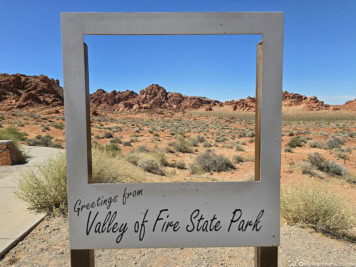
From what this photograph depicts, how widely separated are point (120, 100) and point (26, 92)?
1585 inches

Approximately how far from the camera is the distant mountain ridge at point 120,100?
71.4 metres

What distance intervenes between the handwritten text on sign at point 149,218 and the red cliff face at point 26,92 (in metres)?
77.2

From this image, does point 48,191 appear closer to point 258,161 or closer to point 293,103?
point 258,161

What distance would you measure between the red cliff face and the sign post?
253ft

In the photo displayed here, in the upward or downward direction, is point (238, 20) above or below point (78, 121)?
above

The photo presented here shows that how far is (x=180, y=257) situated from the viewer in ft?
11.1

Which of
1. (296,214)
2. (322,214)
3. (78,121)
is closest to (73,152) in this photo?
(78,121)

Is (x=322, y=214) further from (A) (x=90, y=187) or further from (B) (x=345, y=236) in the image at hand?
(A) (x=90, y=187)

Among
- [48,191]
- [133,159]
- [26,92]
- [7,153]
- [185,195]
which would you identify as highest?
[26,92]

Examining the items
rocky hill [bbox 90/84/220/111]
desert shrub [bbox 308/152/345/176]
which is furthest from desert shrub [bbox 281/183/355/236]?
rocky hill [bbox 90/84/220/111]

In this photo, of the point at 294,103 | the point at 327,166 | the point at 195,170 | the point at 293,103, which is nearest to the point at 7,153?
the point at 195,170

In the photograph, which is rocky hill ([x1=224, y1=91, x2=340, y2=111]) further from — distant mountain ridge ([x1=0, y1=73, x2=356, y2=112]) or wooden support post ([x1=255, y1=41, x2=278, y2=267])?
wooden support post ([x1=255, y1=41, x2=278, y2=267])

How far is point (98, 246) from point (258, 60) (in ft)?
7.88

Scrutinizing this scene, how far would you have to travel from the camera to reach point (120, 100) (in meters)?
108
